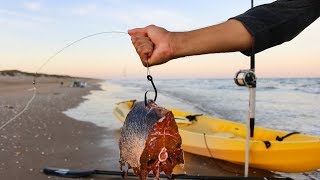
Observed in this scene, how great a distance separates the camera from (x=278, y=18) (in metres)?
1.20

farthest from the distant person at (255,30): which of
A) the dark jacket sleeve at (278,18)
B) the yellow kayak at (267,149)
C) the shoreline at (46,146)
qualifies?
the shoreline at (46,146)

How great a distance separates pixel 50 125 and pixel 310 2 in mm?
10797

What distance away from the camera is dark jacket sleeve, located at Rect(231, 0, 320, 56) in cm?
120

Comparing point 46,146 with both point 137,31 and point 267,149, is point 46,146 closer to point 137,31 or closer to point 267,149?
point 267,149

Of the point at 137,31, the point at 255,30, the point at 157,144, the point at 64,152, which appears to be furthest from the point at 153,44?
the point at 64,152

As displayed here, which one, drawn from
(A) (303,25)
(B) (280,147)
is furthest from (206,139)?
(A) (303,25)

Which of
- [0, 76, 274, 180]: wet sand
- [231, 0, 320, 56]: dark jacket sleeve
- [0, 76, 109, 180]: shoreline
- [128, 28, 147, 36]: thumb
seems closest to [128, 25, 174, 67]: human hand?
[128, 28, 147, 36]: thumb

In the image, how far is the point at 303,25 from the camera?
1.23 meters

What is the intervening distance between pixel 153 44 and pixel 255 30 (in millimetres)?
365

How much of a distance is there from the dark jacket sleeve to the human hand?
241 mm

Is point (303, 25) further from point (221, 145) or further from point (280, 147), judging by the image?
point (221, 145)

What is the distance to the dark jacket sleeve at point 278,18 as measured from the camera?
1199mm

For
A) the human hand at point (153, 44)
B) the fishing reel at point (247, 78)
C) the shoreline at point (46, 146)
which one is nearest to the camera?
the human hand at point (153, 44)

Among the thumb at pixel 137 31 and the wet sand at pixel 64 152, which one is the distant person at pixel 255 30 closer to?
the thumb at pixel 137 31
